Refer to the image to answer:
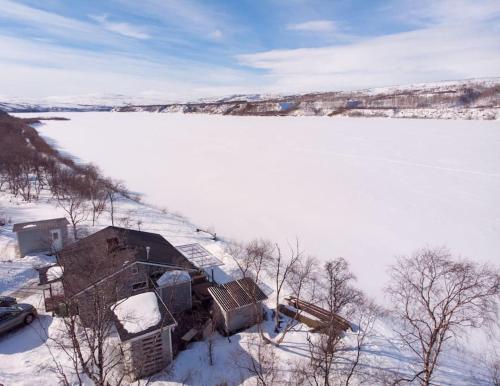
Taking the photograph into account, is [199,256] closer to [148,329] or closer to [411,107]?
[148,329]

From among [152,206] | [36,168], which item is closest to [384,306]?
[152,206]

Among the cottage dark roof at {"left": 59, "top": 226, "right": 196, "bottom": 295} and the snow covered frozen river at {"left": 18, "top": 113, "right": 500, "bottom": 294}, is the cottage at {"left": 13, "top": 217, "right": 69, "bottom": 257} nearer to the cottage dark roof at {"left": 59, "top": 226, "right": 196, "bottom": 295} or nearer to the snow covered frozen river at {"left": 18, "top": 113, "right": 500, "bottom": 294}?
the cottage dark roof at {"left": 59, "top": 226, "right": 196, "bottom": 295}

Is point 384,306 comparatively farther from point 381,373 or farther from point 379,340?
point 381,373

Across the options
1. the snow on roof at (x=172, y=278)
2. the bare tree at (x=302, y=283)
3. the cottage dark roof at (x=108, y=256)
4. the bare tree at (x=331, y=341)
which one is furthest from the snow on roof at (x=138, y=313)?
the bare tree at (x=302, y=283)

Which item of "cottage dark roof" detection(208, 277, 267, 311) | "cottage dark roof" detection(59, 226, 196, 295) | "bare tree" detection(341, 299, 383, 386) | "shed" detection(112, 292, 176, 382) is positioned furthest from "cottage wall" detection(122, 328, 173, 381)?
"bare tree" detection(341, 299, 383, 386)

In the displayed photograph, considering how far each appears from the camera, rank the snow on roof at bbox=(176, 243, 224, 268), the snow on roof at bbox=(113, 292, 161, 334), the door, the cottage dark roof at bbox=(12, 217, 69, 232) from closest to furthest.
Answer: the snow on roof at bbox=(113, 292, 161, 334) < the cottage dark roof at bbox=(12, 217, 69, 232) < the snow on roof at bbox=(176, 243, 224, 268) < the door

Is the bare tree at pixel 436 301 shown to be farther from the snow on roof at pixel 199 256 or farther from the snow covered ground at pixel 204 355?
the snow on roof at pixel 199 256

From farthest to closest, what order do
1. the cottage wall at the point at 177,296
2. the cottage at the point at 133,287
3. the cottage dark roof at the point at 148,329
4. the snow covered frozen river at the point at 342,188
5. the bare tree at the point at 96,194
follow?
the bare tree at the point at 96,194 → the snow covered frozen river at the point at 342,188 → the cottage wall at the point at 177,296 → the cottage at the point at 133,287 → the cottage dark roof at the point at 148,329
